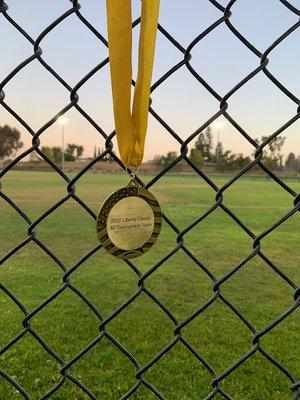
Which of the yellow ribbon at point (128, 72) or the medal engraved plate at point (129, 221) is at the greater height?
the yellow ribbon at point (128, 72)

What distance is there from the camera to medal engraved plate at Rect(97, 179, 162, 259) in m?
1.21

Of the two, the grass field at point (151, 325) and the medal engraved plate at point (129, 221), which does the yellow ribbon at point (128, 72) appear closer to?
the medal engraved plate at point (129, 221)

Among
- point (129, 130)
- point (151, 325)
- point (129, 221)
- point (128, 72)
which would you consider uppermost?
point (128, 72)

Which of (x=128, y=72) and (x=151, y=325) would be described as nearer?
(x=128, y=72)

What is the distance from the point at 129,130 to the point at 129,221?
21 centimetres

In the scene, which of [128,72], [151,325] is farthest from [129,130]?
[151,325]

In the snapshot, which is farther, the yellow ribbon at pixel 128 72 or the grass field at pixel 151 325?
the grass field at pixel 151 325

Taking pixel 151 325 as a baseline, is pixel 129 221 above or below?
above

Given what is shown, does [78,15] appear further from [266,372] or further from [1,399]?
[266,372]

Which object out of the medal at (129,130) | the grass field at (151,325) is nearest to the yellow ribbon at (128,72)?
the medal at (129,130)

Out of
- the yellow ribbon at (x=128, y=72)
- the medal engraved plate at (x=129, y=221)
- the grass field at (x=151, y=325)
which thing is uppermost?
the yellow ribbon at (x=128, y=72)

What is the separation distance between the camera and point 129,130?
1.20m

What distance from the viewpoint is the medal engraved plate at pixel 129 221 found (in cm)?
121

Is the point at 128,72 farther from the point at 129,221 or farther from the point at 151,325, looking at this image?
the point at 151,325
